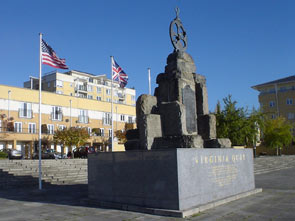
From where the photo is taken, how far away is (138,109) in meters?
10.0

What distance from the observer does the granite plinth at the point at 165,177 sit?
8.17m

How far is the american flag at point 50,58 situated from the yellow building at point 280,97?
59.8 meters

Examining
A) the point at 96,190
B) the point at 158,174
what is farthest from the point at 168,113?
the point at 96,190

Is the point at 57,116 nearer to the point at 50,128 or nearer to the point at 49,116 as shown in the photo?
the point at 49,116

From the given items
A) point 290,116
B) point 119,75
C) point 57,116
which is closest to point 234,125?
point 119,75

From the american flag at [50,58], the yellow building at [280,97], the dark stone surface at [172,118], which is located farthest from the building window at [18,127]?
the yellow building at [280,97]

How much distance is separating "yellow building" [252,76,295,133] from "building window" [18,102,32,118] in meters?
47.6

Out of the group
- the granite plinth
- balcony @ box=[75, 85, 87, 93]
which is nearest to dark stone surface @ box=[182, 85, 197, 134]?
the granite plinth

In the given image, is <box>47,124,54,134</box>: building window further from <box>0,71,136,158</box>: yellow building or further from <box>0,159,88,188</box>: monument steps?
<box>0,159,88,188</box>: monument steps

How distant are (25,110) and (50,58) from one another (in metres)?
31.6

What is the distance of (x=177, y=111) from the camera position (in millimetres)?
9430

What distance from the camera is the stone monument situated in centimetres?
936

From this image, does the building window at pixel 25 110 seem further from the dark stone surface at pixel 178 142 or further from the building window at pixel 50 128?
the dark stone surface at pixel 178 142

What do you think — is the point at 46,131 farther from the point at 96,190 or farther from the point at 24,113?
the point at 96,190
